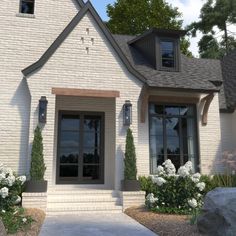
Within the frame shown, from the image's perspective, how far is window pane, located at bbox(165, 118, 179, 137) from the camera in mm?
12766

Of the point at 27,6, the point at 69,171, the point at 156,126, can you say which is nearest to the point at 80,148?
the point at 69,171

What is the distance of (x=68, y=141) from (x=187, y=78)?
207 inches

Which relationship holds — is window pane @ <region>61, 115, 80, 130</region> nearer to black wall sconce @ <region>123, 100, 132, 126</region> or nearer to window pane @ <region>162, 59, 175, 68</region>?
black wall sconce @ <region>123, 100, 132, 126</region>

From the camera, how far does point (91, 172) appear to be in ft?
40.2

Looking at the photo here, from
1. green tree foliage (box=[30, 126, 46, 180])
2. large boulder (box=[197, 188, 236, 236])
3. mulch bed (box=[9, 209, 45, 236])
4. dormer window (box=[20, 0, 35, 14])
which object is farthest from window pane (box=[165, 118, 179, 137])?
dormer window (box=[20, 0, 35, 14])

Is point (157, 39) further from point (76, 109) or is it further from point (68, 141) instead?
point (68, 141)

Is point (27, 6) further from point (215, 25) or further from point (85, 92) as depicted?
point (215, 25)

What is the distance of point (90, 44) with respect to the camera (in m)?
11.6

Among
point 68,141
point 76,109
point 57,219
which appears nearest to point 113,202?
point 57,219

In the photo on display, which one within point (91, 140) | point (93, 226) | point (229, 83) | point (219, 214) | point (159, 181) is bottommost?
point (93, 226)

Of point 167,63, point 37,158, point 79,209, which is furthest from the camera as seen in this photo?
point 167,63

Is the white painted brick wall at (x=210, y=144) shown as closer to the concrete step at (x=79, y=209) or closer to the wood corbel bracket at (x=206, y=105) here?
the wood corbel bracket at (x=206, y=105)

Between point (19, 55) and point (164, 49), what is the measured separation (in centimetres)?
596

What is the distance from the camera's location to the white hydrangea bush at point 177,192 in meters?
8.92
